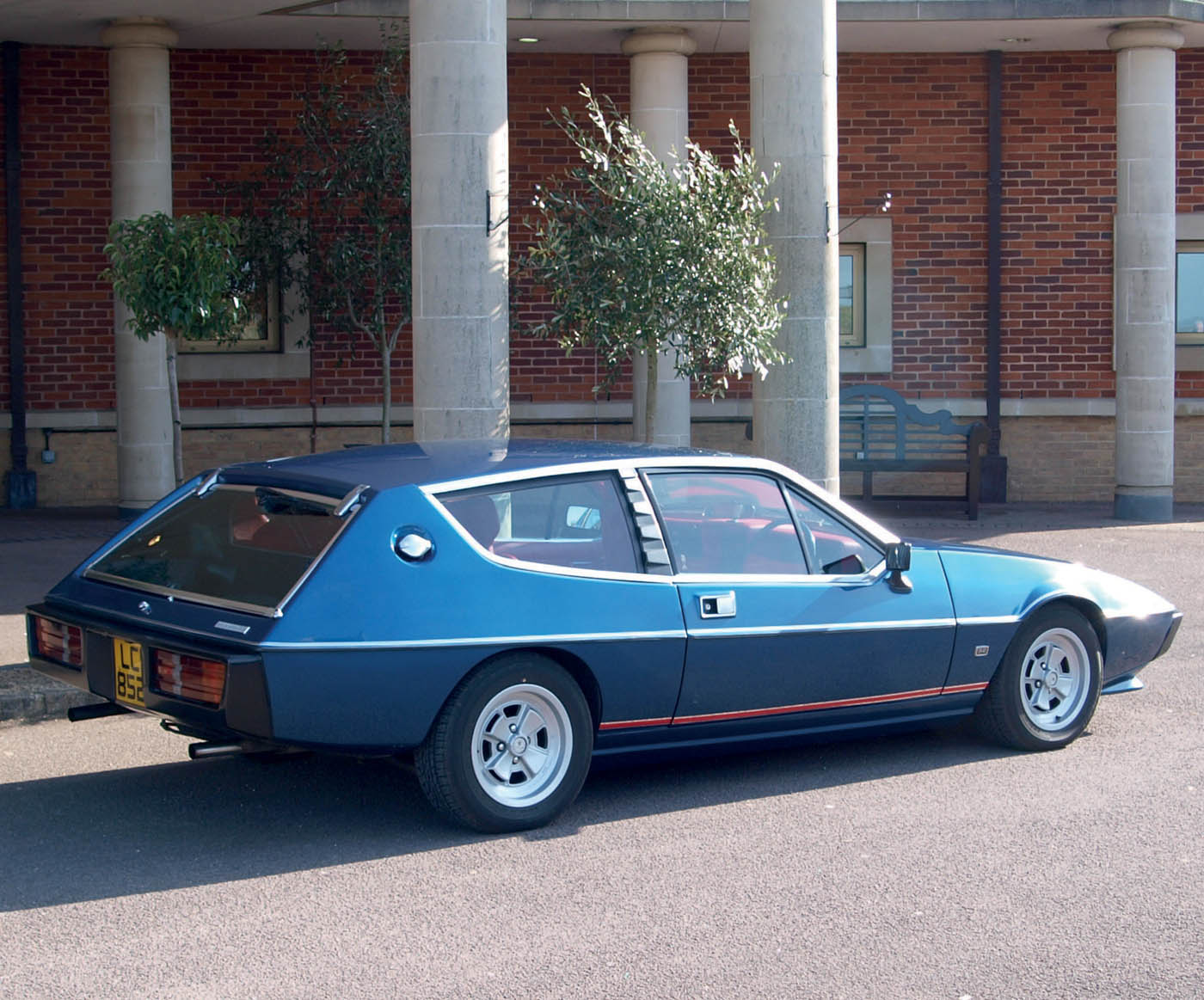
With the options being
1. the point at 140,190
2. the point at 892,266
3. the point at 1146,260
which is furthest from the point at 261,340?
the point at 1146,260

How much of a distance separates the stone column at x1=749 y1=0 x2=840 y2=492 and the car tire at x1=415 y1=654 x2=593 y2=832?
18.8 feet

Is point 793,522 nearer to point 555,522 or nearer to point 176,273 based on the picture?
point 555,522

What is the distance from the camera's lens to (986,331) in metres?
17.8

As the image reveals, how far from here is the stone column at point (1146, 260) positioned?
1570 centimetres

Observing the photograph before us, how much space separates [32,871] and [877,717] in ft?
10.8

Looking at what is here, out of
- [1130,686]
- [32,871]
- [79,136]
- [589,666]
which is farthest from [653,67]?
[32,871]

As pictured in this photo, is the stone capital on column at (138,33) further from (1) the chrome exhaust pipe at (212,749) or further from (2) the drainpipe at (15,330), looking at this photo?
(1) the chrome exhaust pipe at (212,749)

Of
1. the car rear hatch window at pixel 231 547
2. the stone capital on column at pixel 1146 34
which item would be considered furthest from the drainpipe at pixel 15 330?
the stone capital on column at pixel 1146 34

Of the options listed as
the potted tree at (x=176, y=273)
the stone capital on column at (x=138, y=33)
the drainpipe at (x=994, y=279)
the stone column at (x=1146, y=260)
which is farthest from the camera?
the drainpipe at (x=994, y=279)

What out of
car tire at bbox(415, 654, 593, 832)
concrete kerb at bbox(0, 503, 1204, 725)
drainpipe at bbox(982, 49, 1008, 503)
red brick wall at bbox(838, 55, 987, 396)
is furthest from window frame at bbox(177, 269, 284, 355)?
car tire at bbox(415, 654, 593, 832)

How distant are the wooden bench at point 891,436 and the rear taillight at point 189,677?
11.6m

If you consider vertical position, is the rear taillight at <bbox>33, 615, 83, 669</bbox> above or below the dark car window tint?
below

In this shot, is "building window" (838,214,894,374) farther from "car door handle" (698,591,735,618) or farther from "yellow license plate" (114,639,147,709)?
"yellow license plate" (114,639,147,709)

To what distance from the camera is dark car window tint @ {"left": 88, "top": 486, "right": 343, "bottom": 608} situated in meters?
5.41
